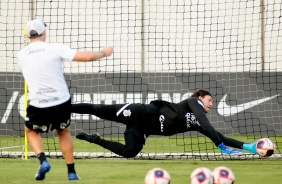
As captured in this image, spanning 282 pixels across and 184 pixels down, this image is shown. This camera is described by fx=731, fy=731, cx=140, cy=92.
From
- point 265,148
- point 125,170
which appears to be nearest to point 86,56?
point 125,170

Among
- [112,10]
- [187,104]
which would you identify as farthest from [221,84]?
[187,104]

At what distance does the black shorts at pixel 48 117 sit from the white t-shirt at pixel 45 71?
0.06 m

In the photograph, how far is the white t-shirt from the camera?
9031 mm

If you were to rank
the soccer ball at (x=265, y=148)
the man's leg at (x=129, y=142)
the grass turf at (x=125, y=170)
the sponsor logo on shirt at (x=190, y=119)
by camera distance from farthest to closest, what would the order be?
the sponsor logo on shirt at (x=190, y=119) < the man's leg at (x=129, y=142) < the soccer ball at (x=265, y=148) < the grass turf at (x=125, y=170)

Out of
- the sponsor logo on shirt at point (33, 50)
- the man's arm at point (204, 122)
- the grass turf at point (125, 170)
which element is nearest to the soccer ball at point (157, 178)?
the grass turf at point (125, 170)

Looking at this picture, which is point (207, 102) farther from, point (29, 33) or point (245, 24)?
point (245, 24)

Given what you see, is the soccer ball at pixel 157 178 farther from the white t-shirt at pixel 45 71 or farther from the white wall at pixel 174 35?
the white wall at pixel 174 35

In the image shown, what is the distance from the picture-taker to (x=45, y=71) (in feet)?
29.6

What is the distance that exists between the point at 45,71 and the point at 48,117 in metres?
0.58

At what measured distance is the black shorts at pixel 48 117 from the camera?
9102 mm

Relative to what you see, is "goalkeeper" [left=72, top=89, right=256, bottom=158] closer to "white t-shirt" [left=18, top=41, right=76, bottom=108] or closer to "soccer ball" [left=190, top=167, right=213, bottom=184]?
"white t-shirt" [left=18, top=41, right=76, bottom=108]

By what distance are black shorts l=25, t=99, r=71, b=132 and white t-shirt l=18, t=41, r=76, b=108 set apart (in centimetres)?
6

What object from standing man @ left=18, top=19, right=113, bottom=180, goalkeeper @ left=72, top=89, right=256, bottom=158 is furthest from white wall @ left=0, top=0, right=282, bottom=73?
standing man @ left=18, top=19, right=113, bottom=180

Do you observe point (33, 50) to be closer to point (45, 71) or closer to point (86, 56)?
point (45, 71)
